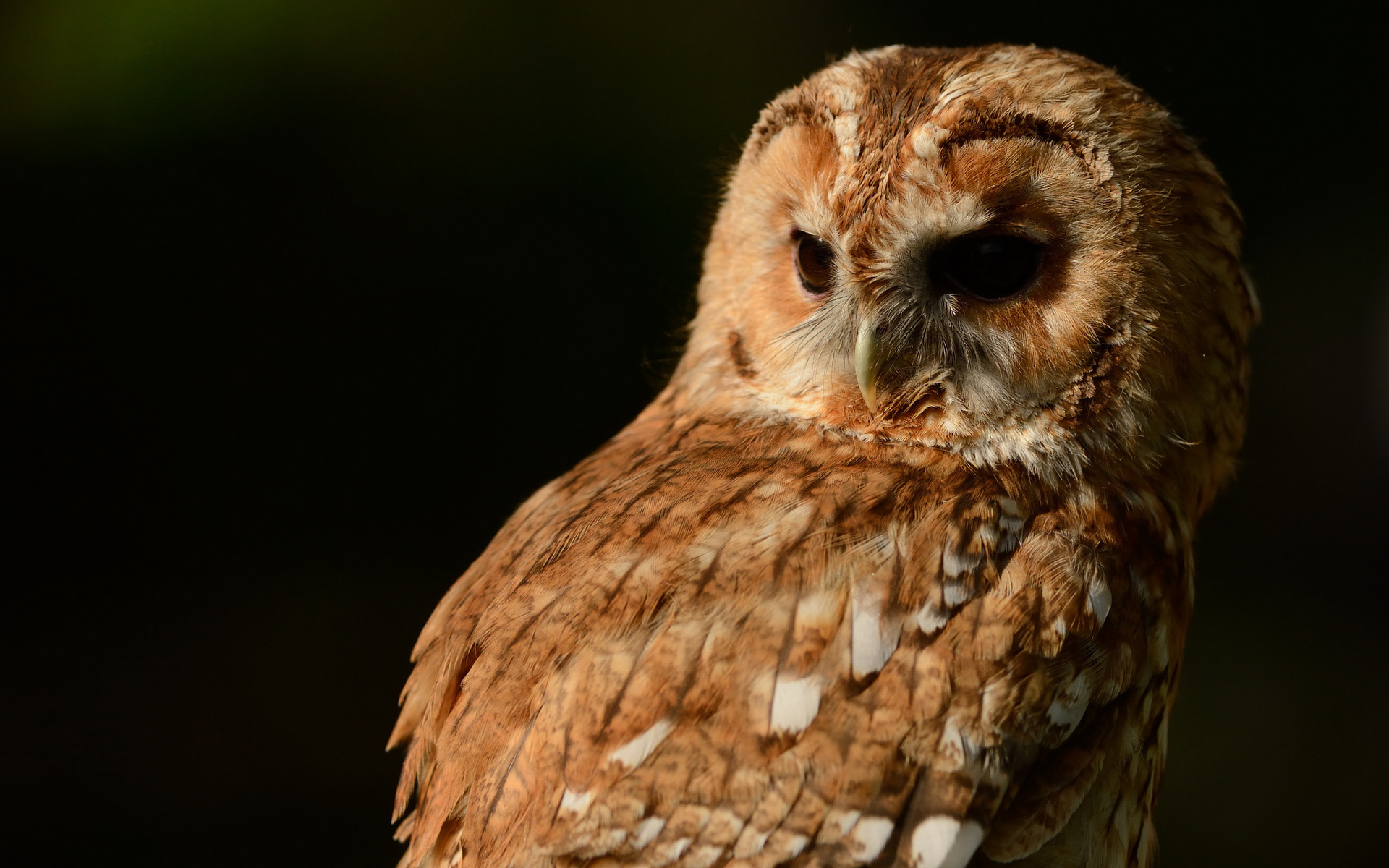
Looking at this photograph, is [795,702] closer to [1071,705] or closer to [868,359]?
[1071,705]

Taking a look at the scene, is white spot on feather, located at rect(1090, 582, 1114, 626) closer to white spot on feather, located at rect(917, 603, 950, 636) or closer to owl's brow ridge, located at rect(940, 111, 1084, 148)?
white spot on feather, located at rect(917, 603, 950, 636)

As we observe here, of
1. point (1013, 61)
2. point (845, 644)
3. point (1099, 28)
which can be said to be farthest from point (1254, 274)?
point (845, 644)

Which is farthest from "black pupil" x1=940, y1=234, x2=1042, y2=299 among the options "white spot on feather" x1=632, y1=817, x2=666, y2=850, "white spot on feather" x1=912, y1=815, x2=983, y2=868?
"white spot on feather" x1=632, y1=817, x2=666, y2=850

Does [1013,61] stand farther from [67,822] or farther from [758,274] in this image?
[67,822]

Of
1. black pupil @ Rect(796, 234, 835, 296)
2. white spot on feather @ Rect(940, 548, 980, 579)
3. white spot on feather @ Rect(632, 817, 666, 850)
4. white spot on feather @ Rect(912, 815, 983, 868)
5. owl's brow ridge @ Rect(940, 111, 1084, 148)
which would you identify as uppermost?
owl's brow ridge @ Rect(940, 111, 1084, 148)

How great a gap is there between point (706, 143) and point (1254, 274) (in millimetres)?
1973

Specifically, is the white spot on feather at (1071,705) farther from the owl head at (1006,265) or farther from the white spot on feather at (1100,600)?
the owl head at (1006,265)

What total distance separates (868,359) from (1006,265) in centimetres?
21

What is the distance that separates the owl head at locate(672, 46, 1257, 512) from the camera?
4.09ft

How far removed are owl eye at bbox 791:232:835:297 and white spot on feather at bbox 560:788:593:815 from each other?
73 centimetres

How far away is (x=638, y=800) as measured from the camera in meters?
1.08

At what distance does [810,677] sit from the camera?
→ 1.10 meters

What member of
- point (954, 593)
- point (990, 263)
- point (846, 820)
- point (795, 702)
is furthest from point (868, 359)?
point (846, 820)

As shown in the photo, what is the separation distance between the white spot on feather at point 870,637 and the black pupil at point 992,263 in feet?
1.46
